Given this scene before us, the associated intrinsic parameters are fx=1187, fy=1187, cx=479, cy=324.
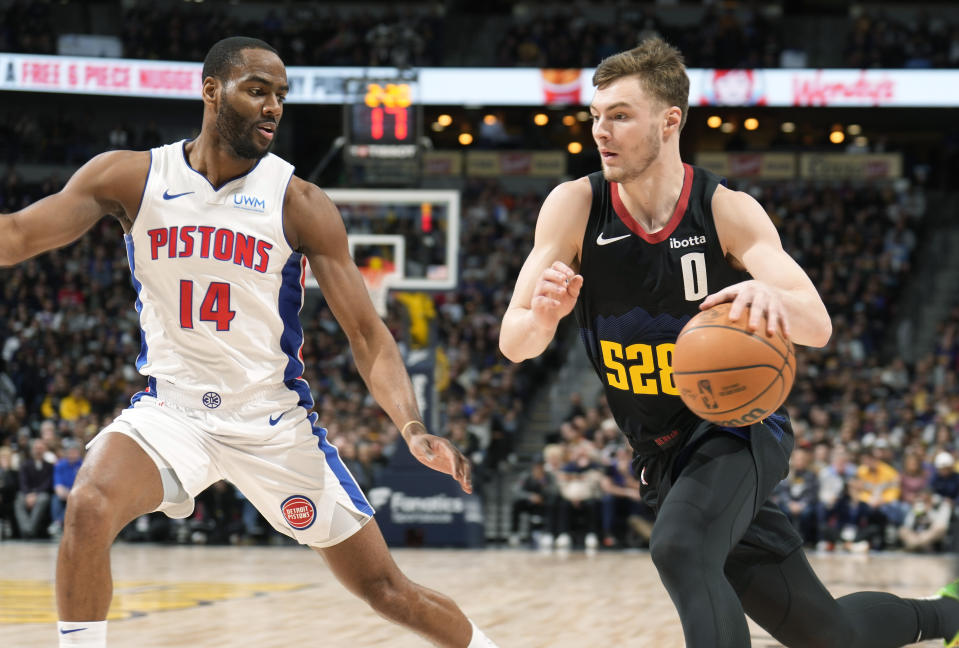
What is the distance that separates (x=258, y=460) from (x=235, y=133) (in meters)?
1.19

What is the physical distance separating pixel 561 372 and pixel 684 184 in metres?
16.2

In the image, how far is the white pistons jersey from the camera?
168 inches

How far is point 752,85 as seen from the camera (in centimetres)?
2188

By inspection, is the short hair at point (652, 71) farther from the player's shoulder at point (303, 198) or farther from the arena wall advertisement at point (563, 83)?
the arena wall advertisement at point (563, 83)

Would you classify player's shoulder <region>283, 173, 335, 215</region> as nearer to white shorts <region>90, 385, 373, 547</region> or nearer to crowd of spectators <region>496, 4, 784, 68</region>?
white shorts <region>90, 385, 373, 547</region>

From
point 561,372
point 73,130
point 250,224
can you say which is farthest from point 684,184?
point 73,130

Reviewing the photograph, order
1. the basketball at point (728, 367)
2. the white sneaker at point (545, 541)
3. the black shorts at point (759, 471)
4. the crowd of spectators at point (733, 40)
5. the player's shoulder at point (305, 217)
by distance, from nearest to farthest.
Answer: the basketball at point (728, 367), the black shorts at point (759, 471), the player's shoulder at point (305, 217), the white sneaker at point (545, 541), the crowd of spectators at point (733, 40)

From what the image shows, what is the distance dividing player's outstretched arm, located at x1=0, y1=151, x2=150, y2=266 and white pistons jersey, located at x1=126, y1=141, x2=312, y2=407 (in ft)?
0.21

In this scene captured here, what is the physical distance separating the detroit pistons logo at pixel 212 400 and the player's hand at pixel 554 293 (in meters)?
1.27

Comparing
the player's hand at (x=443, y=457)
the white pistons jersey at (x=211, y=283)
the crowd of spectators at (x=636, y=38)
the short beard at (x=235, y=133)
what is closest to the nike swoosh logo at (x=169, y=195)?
the white pistons jersey at (x=211, y=283)

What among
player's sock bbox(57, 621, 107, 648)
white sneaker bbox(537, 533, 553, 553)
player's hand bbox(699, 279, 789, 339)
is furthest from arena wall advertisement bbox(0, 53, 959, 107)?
player's hand bbox(699, 279, 789, 339)

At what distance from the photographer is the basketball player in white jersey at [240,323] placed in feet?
13.9

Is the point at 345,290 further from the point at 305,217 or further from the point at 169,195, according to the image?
the point at 169,195

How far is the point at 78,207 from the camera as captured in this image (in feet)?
13.9
